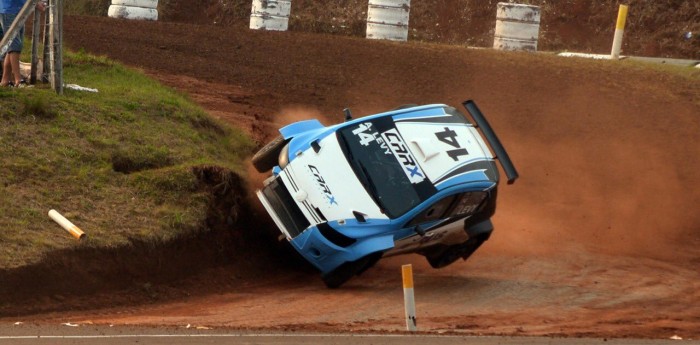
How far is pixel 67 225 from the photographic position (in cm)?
1361

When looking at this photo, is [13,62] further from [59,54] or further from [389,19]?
[389,19]

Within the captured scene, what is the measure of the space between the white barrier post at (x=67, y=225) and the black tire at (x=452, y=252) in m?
4.36

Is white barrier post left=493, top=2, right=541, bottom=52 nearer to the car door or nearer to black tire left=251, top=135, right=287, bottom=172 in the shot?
black tire left=251, top=135, right=287, bottom=172

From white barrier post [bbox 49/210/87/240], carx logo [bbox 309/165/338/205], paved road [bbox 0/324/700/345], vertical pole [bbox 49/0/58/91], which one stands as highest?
vertical pole [bbox 49/0/58/91]

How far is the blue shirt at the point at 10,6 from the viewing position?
57.3 ft

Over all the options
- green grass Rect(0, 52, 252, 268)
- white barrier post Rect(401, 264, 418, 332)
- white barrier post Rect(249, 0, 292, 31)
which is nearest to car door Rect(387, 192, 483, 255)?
white barrier post Rect(401, 264, 418, 332)

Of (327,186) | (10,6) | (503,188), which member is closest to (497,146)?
(327,186)

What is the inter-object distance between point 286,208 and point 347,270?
1.04 m

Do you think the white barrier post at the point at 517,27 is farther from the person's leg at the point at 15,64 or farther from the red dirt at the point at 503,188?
the person's leg at the point at 15,64

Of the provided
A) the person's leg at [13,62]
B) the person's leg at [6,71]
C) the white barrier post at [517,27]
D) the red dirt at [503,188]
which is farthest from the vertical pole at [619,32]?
the person's leg at [6,71]

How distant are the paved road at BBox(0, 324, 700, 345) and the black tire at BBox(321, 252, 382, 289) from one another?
2.59 m

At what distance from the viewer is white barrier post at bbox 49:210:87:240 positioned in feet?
44.2

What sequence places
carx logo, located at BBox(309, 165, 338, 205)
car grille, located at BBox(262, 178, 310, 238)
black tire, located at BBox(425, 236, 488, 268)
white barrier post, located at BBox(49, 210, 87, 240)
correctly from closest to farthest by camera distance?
white barrier post, located at BBox(49, 210, 87, 240) < carx logo, located at BBox(309, 165, 338, 205) < car grille, located at BBox(262, 178, 310, 238) < black tire, located at BBox(425, 236, 488, 268)

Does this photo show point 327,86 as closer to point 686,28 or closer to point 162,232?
point 162,232
